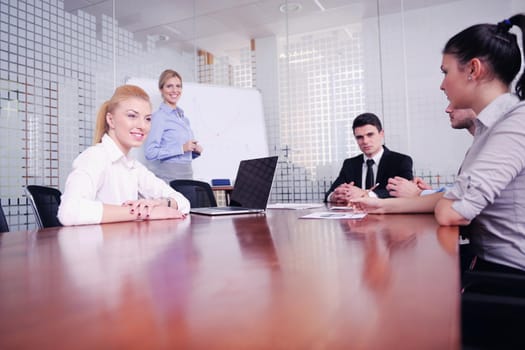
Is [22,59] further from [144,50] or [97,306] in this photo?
[97,306]

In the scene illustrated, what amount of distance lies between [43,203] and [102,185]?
0.83 feet

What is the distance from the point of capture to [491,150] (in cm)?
92

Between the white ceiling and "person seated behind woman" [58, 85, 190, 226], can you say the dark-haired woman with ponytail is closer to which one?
"person seated behind woman" [58, 85, 190, 226]

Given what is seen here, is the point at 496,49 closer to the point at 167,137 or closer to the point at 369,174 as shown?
the point at 369,174

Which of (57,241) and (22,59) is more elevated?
(22,59)

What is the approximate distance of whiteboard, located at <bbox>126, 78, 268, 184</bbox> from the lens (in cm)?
380

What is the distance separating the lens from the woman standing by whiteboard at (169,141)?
3.09 metres

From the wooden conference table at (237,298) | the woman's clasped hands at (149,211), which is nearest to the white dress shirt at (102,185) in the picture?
the woman's clasped hands at (149,211)

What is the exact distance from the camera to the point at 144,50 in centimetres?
411

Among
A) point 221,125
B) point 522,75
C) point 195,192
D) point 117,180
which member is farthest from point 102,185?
point 221,125

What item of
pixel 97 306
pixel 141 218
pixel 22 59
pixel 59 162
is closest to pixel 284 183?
pixel 59 162

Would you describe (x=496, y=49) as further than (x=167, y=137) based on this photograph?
No

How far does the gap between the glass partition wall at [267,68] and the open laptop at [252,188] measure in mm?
2310

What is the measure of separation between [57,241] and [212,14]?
14.1ft
